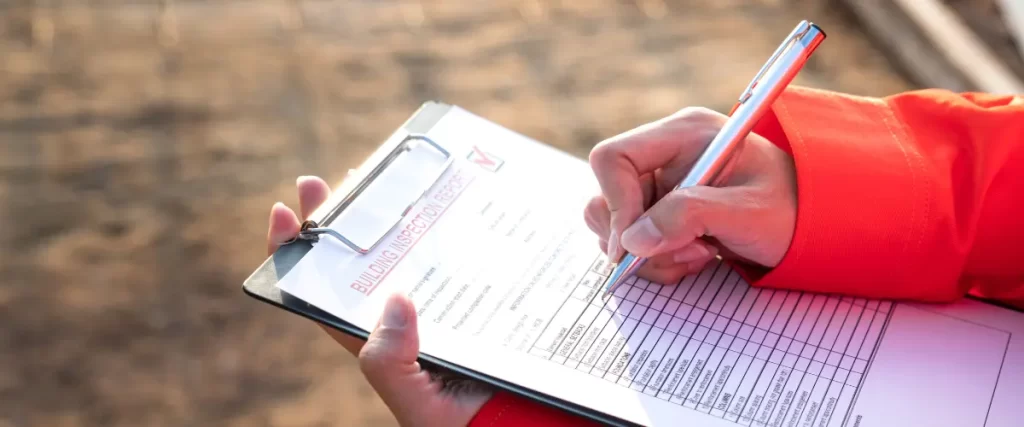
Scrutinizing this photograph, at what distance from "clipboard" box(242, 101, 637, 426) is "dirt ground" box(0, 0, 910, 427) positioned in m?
0.49

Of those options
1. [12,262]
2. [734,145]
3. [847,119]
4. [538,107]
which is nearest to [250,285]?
[734,145]

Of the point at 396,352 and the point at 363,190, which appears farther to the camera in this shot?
the point at 363,190

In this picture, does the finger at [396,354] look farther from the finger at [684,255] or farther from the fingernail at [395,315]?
the finger at [684,255]

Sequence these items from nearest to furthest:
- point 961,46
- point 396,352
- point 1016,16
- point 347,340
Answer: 1. point 396,352
2. point 347,340
3. point 1016,16
4. point 961,46

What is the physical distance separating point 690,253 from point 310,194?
0.98ft

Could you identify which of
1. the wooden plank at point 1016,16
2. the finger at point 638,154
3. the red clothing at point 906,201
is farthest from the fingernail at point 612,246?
the wooden plank at point 1016,16

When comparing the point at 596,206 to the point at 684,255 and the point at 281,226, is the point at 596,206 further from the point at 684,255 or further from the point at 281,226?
the point at 281,226

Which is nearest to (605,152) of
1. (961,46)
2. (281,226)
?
(281,226)

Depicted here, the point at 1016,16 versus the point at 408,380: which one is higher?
the point at 1016,16

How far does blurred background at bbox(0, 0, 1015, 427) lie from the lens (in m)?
1.08

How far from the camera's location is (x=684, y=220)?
0.57 meters

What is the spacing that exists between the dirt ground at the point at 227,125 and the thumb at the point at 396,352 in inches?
21.2

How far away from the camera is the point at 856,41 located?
1.54 m

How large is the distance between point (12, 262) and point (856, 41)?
4.58ft
